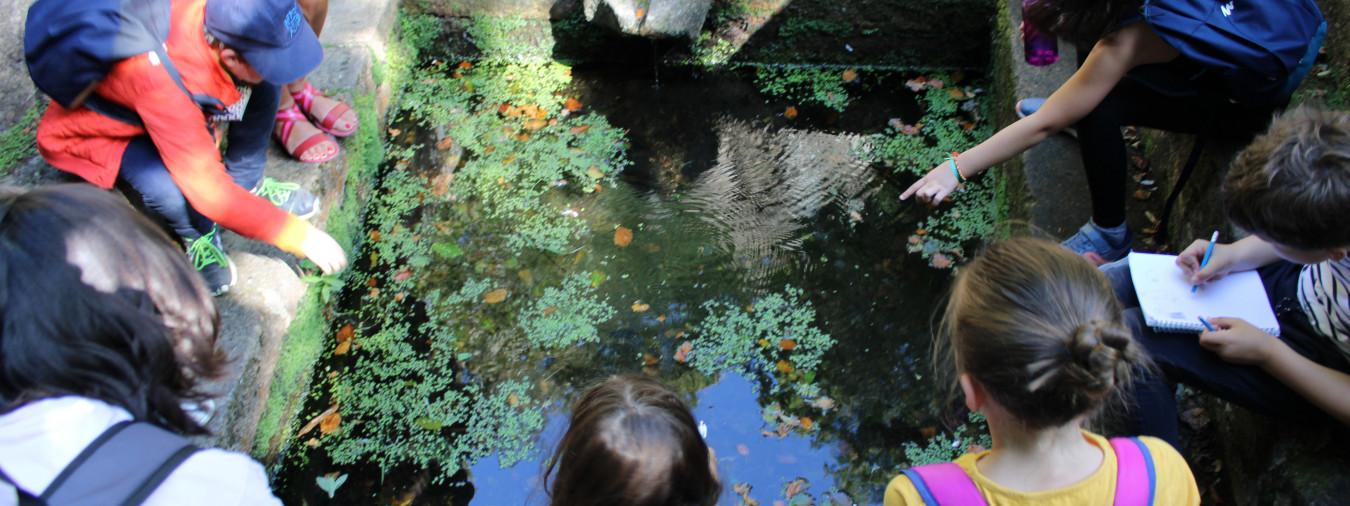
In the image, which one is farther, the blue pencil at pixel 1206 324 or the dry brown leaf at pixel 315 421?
the dry brown leaf at pixel 315 421

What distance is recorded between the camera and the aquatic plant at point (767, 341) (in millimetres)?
2742

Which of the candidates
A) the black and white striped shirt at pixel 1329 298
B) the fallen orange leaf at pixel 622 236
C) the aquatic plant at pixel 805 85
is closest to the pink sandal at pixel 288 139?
the fallen orange leaf at pixel 622 236

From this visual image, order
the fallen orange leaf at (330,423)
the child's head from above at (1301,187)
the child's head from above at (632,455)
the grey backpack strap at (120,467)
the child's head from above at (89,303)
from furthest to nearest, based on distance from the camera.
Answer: the fallen orange leaf at (330,423)
the child's head from above at (1301,187)
the child's head from above at (632,455)
the child's head from above at (89,303)
the grey backpack strap at (120,467)

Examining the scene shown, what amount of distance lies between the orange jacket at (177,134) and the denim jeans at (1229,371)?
7.06 feet

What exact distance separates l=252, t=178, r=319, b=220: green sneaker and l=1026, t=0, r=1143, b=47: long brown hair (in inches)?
91.7

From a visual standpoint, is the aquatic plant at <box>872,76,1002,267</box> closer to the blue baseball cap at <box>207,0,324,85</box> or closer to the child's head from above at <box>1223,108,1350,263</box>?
the child's head from above at <box>1223,108,1350,263</box>

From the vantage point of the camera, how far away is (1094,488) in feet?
4.52

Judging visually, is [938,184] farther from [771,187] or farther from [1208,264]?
[771,187]

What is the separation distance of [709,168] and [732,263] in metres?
0.58

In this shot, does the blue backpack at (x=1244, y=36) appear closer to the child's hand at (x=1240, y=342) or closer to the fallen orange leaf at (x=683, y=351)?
the child's hand at (x=1240, y=342)

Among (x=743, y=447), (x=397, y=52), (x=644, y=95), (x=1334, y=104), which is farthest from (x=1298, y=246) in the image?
(x=397, y=52)

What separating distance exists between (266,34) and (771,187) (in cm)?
185

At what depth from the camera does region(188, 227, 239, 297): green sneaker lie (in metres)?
2.58

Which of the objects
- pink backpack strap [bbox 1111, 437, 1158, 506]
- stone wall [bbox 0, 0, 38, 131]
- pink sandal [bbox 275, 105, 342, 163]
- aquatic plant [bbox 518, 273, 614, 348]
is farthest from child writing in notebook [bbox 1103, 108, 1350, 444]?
stone wall [bbox 0, 0, 38, 131]
